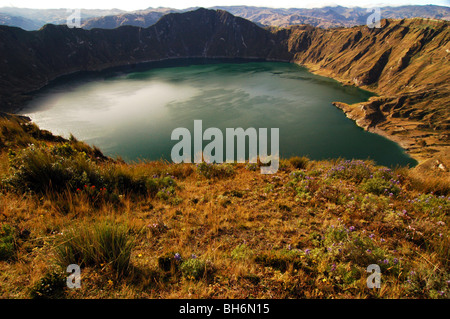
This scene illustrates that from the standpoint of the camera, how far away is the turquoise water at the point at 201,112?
3541cm

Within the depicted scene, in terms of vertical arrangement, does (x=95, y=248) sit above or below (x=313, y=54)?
below

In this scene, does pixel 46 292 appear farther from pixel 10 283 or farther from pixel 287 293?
pixel 287 293

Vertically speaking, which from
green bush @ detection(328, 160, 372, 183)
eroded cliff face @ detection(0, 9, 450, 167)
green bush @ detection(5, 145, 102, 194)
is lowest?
green bush @ detection(328, 160, 372, 183)

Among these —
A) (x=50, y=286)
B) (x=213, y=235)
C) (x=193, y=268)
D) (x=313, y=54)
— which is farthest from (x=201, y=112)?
(x=313, y=54)

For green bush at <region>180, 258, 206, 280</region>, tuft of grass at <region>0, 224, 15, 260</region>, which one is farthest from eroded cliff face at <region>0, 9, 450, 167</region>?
tuft of grass at <region>0, 224, 15, 260</region>

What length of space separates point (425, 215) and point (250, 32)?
180436 millimetres

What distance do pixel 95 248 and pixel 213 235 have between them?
7.59ft

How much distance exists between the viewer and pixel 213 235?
4793mm

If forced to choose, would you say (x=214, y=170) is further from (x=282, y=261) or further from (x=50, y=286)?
(x=50, y=286)

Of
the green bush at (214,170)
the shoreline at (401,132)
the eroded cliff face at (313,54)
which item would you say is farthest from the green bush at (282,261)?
the shoreline at (401,132)

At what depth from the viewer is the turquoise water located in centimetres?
3541

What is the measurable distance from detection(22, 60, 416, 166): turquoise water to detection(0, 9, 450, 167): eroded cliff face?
606 cm

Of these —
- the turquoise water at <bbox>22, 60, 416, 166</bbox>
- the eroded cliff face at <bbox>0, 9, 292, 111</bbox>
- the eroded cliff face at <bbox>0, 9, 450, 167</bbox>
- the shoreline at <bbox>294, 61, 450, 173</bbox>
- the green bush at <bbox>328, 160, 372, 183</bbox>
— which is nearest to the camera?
the green bush at <bbox>328, 160, 372, 183</bbox>

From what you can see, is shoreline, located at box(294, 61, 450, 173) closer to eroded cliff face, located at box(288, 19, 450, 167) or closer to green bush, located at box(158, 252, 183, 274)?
eroded cliff face, located at box(288, 19, 450, 167)
